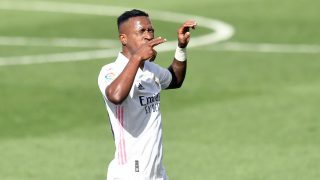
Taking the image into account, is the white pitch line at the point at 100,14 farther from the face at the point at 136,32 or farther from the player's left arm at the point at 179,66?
the face at the point at 136,32

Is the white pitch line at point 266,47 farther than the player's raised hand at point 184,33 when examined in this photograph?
Yes

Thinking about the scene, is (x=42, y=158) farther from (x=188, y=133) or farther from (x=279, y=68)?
(x=279, y=68)

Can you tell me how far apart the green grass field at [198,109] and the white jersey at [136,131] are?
3.63m

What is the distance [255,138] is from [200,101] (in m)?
2.35

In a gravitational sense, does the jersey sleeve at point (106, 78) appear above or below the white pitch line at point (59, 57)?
above

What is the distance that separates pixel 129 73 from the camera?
315 inches

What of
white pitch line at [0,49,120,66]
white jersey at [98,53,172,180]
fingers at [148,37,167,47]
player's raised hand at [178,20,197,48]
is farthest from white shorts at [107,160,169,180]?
white pitch line at [0,49,120,66]

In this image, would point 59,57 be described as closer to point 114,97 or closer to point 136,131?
point 136,131

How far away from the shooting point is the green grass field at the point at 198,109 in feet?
41.6

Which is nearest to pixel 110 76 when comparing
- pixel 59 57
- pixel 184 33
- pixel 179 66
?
pixel 184 33

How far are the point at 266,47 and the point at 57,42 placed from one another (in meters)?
4.07

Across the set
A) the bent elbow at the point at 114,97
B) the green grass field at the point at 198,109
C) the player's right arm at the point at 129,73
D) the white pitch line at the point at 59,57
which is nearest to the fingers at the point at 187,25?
the player's right arm at the point at 129,73

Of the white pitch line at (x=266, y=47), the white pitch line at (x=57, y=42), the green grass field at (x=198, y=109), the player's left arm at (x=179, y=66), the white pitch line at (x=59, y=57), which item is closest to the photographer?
the player's left arm at (x=179, y=66)

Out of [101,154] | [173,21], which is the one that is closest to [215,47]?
[173,21]
